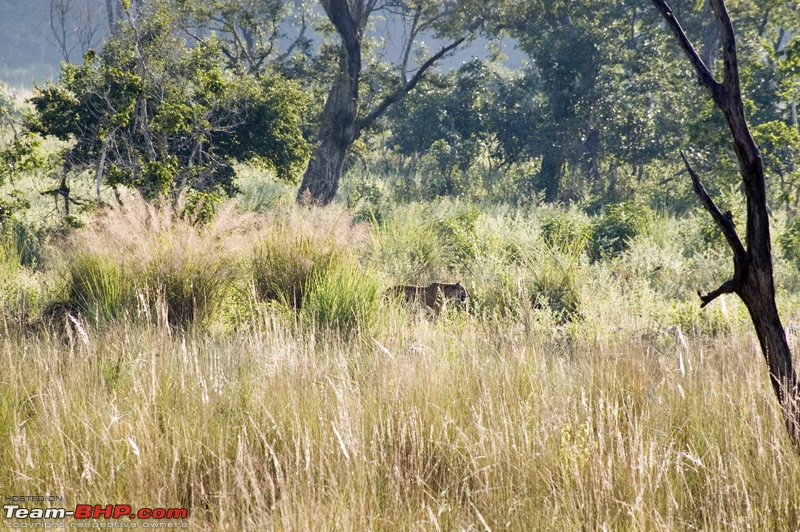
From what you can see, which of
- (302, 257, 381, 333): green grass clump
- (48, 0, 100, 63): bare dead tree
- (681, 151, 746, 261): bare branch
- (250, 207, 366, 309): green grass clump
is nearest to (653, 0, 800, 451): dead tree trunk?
(681, 151, 746, 261): bare branch

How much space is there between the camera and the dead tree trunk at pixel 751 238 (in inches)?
106

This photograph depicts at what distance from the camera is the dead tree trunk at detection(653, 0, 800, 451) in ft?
8.87

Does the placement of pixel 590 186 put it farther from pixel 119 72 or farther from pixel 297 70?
pixel 119 72

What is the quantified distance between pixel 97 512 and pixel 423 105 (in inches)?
841

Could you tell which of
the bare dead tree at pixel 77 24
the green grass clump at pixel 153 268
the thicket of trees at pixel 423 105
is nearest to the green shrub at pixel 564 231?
the thicket of trees at pixel 423 105

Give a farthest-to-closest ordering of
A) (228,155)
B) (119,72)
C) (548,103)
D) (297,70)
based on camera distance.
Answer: (548,103) < (297,70) < (228,155) < (119,72)

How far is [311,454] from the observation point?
10.1 feet

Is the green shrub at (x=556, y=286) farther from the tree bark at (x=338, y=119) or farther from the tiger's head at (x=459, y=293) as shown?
the tree bark at (x=338, y=119)

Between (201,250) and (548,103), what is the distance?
1759cm

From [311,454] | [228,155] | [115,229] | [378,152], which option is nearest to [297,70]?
[228,155]

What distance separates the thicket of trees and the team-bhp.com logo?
223 inches

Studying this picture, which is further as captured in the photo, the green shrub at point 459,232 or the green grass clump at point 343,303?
the green shrub at point 459,232

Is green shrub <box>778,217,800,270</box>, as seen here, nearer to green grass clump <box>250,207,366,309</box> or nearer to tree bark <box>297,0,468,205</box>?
green grass clump <box>250,207,366,309</box>

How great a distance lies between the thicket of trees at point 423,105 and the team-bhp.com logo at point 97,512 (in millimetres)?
5670
